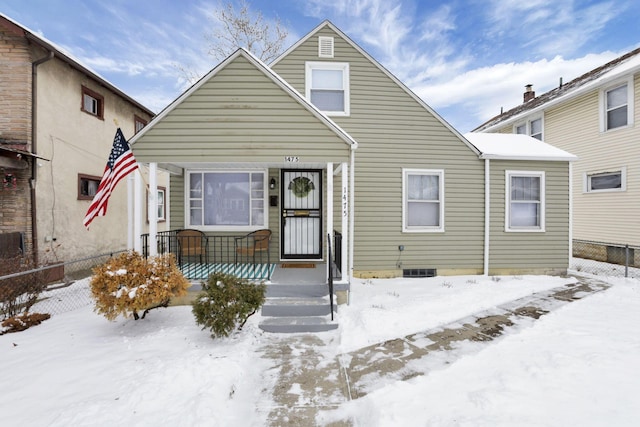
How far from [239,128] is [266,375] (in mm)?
4322

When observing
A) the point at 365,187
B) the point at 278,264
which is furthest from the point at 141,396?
the point at 365,187

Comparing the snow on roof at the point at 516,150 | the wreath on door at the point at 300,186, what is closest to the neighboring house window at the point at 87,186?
the wreath on door at the point at 300,186

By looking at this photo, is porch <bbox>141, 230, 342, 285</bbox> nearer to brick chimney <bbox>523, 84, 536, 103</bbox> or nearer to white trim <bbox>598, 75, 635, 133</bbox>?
white trim <bbox>598, 75, 635, 133</bbox>

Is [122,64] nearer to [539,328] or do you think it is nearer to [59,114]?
[59,114]

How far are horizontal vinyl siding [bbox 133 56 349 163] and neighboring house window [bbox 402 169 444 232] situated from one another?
10.9 ft

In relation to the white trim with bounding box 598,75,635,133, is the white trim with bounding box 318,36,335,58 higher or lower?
higher

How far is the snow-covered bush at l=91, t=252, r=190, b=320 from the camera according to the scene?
430cm

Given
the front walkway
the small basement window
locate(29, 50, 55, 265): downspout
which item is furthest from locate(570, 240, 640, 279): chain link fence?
locate(29, 50, 55, 265): downspout

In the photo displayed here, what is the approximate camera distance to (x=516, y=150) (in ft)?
26.9

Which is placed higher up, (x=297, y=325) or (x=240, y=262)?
(x=240, y=262)

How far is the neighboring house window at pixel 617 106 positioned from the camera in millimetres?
9453

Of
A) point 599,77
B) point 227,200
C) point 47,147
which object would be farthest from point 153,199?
point 599,77

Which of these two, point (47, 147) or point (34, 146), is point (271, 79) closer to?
point (34, 146)

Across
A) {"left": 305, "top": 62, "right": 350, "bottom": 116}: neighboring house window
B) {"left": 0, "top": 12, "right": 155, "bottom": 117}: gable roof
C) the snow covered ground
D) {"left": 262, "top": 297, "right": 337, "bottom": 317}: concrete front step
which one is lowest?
the snow covered ground
